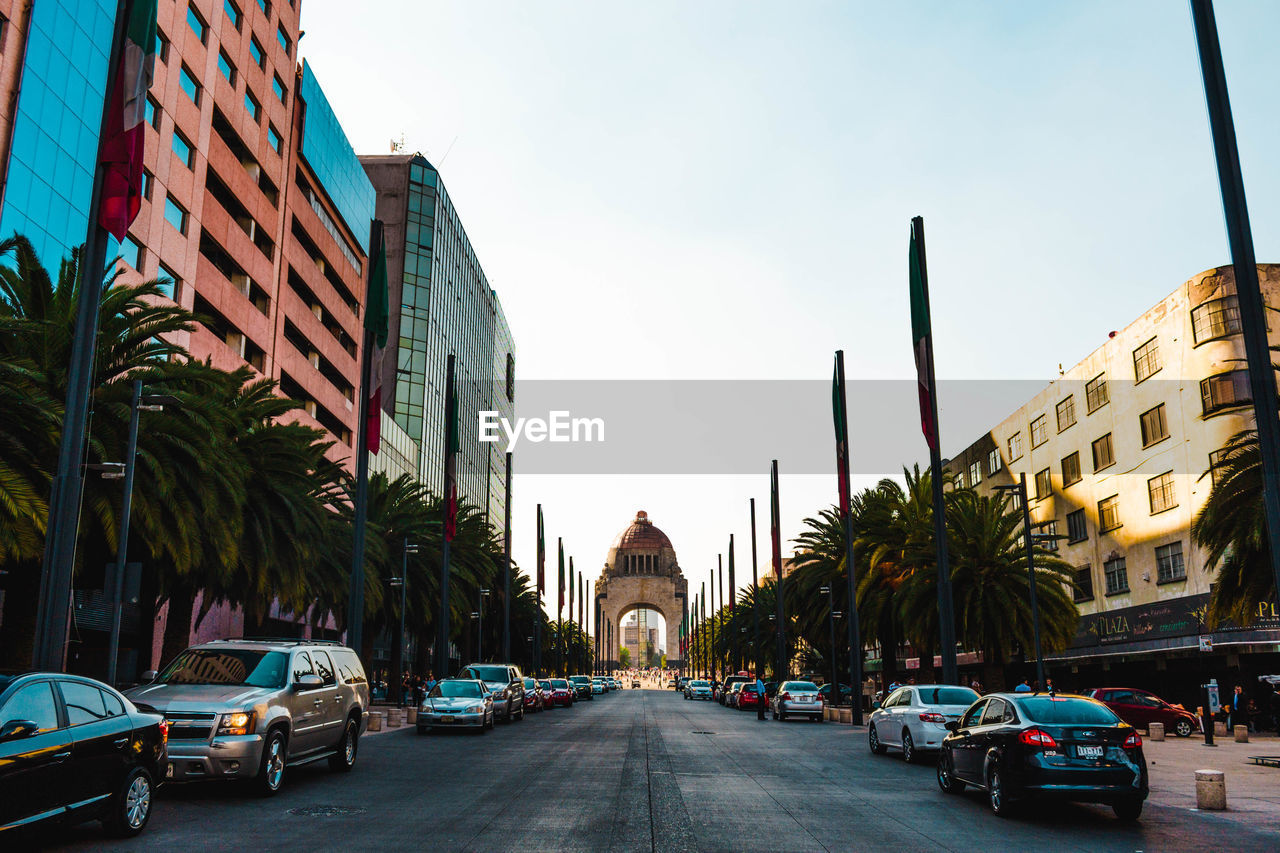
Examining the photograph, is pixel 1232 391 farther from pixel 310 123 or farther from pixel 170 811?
pixel 310 123

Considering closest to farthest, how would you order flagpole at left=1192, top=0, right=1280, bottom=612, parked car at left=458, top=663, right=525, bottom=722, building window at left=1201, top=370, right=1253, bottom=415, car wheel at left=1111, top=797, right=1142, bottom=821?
car wheel at left=1111, top=797, right=1142, bottom=821 → flagpole at left=1192, top=0, right=1280, bottom=612 → parked car at left=458, top=663, right=525, bottom=722 → building window at left=1201, top=370, right=1253, bottom=415

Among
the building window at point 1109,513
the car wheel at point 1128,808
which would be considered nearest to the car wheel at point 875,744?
the car wheel at point 1128,808

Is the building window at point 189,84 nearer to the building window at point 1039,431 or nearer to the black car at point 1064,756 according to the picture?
the black car at point 1064,756

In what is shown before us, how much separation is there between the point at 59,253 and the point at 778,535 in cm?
3584

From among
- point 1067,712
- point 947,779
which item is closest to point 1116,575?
point 947,779

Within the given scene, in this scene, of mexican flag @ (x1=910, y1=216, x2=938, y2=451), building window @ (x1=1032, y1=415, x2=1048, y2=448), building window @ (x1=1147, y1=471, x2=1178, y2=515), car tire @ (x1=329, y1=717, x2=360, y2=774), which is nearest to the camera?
car tire @ (x1=329, y1=717, x2=360, y2=774)

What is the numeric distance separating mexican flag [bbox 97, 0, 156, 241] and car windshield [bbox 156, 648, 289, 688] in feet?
20.0

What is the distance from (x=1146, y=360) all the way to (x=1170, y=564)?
8.32 meters

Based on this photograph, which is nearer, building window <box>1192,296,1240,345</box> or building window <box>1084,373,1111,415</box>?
building window <box>1192,296,1240,345</box>

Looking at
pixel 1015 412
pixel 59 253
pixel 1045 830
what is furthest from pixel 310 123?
pixel 1045 830

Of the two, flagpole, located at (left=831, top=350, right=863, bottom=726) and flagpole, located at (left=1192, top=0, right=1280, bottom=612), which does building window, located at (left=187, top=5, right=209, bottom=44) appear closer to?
flagpole, located at (left=831, top=350, right=863, bottom=726)

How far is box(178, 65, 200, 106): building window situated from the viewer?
40.7 m

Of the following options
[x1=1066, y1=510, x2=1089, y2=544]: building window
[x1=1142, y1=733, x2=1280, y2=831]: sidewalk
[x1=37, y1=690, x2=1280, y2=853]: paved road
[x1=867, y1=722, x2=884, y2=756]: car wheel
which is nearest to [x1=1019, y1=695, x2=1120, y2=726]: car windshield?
[x1=37, y1=690, x2=1280, y2=853]: paved road

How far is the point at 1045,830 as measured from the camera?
11422 mm
